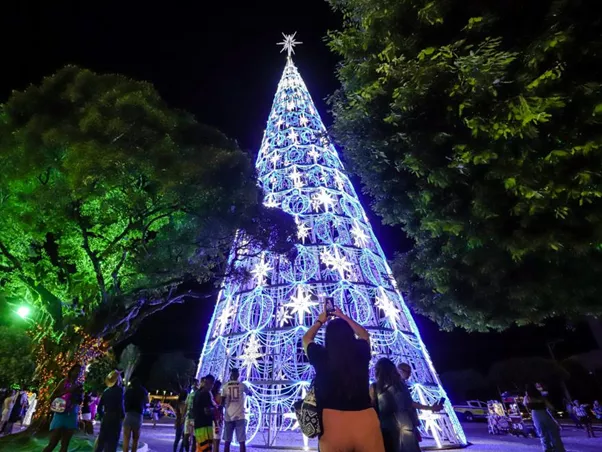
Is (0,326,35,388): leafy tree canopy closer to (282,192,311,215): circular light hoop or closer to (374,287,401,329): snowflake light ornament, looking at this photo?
(282,192,311,215): circular light hoop

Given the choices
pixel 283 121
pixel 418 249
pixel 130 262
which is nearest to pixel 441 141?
pixel 418 249

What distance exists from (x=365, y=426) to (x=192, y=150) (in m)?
8.62

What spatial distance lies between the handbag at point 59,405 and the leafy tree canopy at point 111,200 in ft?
13.1

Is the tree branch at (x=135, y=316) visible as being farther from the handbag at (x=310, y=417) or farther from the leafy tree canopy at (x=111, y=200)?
the handbag at (x=310, y=417)

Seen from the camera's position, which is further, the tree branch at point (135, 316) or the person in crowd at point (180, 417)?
the tree branch at point (135, 316)

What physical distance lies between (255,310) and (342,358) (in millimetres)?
9703

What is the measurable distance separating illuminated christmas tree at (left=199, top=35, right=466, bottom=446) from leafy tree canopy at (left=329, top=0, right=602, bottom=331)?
148 inches

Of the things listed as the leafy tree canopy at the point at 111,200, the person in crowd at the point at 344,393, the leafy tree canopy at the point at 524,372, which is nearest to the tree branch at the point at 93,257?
the leafy tree canopy at the point at 111,200

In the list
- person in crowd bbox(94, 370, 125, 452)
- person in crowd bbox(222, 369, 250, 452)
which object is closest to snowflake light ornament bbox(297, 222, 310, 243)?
person in crowd bbox(222, 369, 250, 452)

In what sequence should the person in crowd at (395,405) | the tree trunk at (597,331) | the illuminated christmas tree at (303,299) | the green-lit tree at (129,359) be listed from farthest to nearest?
1. the green-lit tree at (129,359)
2. the tree trunk at (597,331)
3. the illuminated christmas tree at (303,299)
4. the person in crowd at (395,405)

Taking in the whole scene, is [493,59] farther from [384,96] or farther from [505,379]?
[505,379]

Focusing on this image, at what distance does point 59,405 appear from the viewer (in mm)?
5824

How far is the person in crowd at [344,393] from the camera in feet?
7.59

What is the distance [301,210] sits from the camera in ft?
41.3
